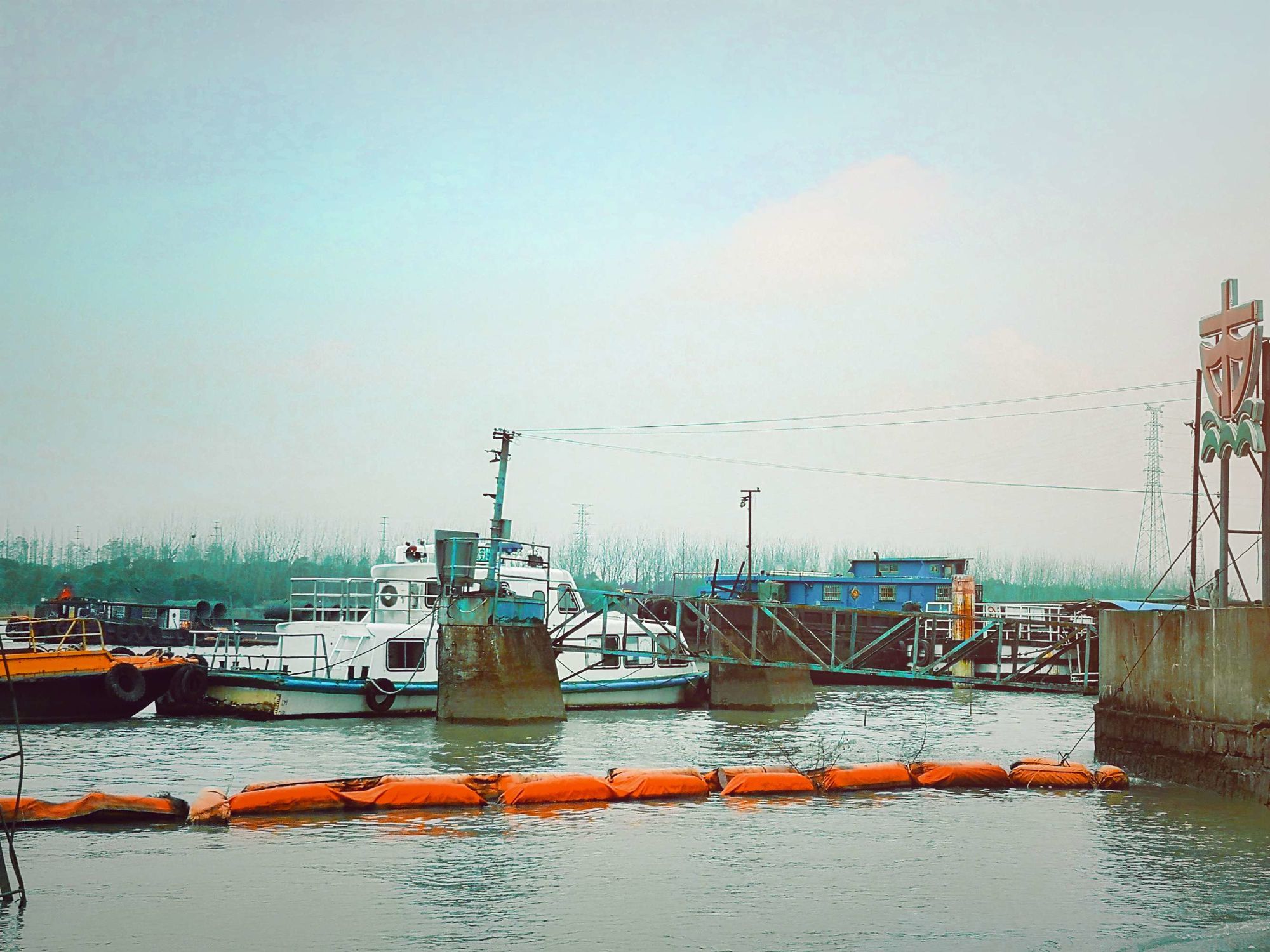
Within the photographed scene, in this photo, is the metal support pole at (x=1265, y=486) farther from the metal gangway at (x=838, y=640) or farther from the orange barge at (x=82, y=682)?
the orange barge at (x=82, y=682)

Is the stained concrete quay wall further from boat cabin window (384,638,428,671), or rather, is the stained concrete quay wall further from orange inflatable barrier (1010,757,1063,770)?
boat cabin window (384,638,428,671)

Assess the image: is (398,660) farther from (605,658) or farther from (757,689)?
(757,689)

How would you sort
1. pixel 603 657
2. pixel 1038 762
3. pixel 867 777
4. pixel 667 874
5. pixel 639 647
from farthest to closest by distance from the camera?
pixel 639 647 < pixel 603 657 < pixel 1038 762 < pixel 867 777 < pixel 667 874

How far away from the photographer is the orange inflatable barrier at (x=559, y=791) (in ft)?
64.6

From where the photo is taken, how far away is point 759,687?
1620 inches

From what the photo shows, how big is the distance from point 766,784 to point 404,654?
1699cm

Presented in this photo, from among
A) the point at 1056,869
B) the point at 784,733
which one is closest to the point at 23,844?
the point at 1056,869

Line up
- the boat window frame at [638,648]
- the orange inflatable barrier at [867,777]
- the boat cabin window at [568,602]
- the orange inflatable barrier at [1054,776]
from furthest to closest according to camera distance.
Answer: the boat window frame at [638,648] → the boat cabin window at [568,602] → the orange inflatable barrier at [1054,776] → the orange inflatable barrier at [867,777]

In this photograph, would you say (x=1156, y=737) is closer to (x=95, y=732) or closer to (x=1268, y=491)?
(x=1268, y=491)

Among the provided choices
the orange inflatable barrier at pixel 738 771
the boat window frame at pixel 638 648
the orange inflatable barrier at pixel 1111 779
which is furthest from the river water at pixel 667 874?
the boat window frame at pixel 638 648

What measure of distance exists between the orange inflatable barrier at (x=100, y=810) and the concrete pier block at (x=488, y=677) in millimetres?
14437

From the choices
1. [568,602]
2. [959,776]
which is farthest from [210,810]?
[568,602]

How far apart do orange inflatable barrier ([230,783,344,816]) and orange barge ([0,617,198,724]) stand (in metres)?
15.0

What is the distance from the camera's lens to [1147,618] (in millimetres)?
22000
